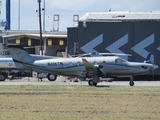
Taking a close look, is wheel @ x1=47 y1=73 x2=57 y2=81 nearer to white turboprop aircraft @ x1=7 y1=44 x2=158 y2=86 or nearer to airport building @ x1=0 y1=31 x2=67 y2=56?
white turboprop aircraft @ x1=7 y1=44 x2=158 y2=86

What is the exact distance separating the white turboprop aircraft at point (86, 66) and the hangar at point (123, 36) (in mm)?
10239

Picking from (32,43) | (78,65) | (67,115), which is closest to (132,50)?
(78,65)

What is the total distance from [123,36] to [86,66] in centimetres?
1521

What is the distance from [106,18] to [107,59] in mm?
15284

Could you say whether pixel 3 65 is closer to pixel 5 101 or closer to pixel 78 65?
pixel 78 65

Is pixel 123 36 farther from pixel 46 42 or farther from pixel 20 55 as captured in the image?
pixel 46 42

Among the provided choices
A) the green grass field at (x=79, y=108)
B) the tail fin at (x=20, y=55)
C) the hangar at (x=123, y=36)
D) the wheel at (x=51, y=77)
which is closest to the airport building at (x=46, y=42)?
the hangar at (x=123, y=36)

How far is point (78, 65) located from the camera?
37.9 metres

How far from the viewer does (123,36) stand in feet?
161

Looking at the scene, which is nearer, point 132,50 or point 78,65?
point 78,65

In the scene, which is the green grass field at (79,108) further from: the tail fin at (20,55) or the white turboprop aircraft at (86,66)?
the tail fin at (20,55)

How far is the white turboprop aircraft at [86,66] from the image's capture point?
115 ft

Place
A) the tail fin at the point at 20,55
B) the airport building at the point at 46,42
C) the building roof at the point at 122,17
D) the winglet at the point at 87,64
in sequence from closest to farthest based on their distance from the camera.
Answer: the winglet at the point at 87,64 → the tail fin at the point at 20,55 → the building roof at the point at 122,17 → the airport building at the point at 46,42

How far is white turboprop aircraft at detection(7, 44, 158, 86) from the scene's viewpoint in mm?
35156
